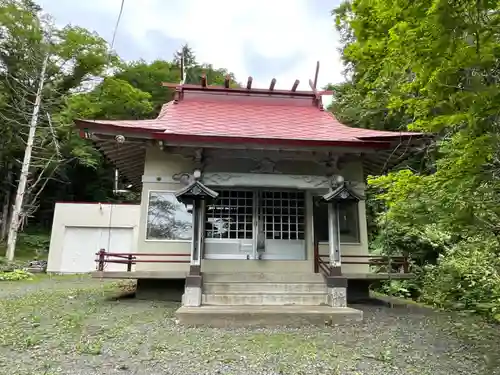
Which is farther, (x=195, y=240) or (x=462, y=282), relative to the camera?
(x=462, y=282)

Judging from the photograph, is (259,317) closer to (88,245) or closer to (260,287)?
(260,287)

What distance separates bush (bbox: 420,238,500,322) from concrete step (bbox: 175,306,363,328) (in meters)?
2.14

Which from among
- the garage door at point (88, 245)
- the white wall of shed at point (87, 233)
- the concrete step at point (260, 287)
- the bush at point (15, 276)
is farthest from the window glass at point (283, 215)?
the bush at point (15, 276)

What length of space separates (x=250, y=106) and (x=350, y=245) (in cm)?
444

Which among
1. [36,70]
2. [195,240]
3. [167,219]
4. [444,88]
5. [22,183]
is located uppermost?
[36,70]

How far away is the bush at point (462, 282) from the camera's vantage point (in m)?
5.81

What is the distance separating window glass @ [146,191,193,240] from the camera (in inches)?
289

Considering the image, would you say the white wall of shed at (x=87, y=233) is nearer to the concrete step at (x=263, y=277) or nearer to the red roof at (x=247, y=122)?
the red roof at (x=247, y=122)

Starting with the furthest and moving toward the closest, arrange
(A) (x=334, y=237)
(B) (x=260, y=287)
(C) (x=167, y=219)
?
(C) (x=167, y=219) < (A) (x=334, y=237) < (B) (x=260, y=287)

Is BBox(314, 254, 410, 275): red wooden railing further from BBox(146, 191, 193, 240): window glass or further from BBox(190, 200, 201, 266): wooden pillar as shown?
BBox(146, 191, 193, 240): window glass

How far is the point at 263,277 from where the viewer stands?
6.80 meters

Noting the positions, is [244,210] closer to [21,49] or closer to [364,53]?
[364,53]

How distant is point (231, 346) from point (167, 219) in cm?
365

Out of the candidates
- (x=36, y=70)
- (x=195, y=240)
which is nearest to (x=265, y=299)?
(x=195, y=240)
